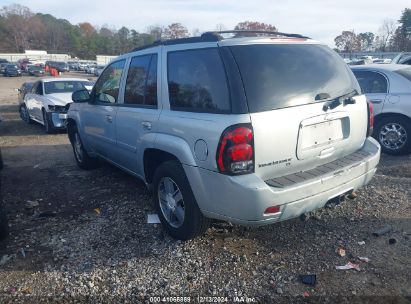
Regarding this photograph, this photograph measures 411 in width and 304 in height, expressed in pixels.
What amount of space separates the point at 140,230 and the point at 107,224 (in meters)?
0.48

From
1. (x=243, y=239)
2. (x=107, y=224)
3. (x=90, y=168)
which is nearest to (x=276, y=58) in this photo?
(x=243, y=239)

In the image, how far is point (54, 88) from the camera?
37.6ft

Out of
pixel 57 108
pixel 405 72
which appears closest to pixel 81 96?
pixel 57 108

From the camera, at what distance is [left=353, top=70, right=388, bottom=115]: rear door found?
263 inches

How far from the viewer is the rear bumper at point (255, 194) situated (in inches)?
116

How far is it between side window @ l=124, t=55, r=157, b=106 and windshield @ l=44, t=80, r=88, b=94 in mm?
7782

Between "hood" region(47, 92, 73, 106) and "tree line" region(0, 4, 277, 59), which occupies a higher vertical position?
"tree line" region(0, 4, 277, 59)

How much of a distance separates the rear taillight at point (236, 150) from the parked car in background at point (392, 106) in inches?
177

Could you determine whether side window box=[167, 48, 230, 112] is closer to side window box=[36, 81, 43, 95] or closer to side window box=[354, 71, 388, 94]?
side window box=[354, 71, 388, 94]

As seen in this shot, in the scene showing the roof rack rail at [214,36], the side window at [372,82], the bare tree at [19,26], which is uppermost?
the bare tree at [19,26]

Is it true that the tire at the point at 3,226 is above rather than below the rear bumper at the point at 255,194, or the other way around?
below

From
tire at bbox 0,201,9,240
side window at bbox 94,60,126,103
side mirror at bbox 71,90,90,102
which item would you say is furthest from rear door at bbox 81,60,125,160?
tire at bbox 0,201,9,240

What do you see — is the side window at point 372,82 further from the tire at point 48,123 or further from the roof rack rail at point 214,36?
the tire at point 48,123

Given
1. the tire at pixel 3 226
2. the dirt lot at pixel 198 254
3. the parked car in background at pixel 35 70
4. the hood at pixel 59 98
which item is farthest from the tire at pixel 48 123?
the parked car in background at pixel 35 70
